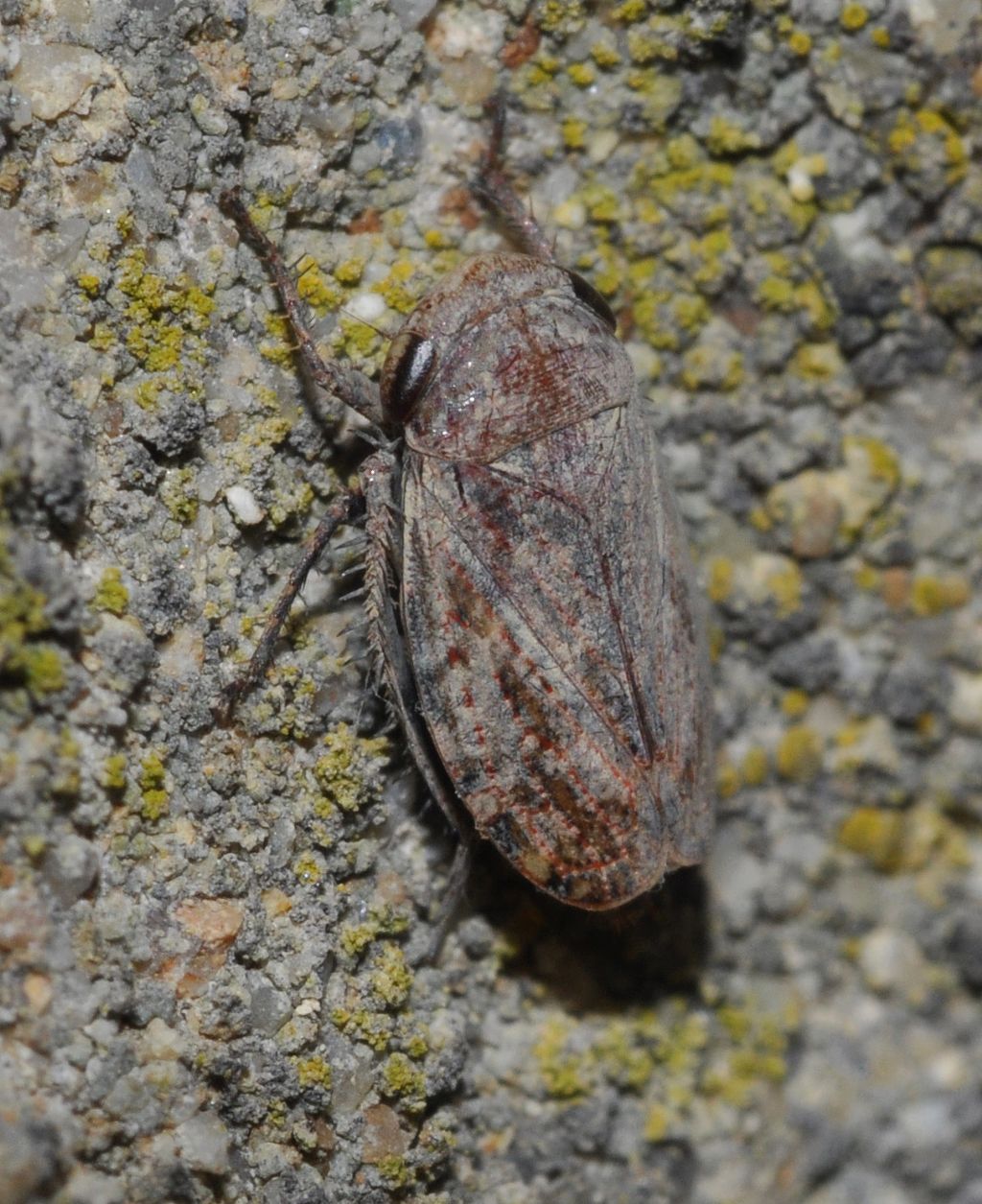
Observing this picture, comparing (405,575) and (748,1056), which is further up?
(405,575)

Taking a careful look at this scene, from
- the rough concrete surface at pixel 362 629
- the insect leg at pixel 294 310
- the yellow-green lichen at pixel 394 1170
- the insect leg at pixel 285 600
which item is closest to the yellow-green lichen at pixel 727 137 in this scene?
the rough concrete surface at pixel 362 629

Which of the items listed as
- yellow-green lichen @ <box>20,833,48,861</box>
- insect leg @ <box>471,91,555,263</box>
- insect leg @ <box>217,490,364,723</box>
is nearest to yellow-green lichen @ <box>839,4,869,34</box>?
insect leg @ <box>471,91,555,263</box>

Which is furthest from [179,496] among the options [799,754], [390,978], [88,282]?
[799,754]

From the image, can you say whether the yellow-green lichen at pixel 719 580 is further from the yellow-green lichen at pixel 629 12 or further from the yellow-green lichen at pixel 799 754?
the yellow-green lichen at pixel 629 12

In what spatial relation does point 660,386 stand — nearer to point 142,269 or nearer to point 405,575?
point 405,575

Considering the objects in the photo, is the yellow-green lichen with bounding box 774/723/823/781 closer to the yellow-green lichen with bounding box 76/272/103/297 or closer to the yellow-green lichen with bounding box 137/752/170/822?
the yellow-green lichen with bounding box 137/752/170/822

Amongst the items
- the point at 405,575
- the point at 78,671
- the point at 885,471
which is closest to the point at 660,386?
the point at 885,471
